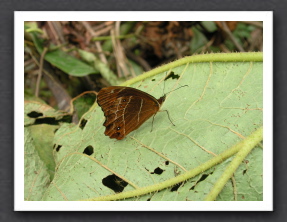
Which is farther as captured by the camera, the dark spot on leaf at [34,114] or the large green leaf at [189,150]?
the dark spot on leaf at [34,114]

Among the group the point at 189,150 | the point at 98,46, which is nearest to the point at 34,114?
the point at 98,46

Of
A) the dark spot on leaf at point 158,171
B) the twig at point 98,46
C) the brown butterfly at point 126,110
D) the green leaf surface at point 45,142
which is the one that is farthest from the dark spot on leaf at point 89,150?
the twig at point 98,46

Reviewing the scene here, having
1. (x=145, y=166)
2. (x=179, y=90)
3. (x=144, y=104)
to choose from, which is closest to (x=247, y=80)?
(x=179, y=90)

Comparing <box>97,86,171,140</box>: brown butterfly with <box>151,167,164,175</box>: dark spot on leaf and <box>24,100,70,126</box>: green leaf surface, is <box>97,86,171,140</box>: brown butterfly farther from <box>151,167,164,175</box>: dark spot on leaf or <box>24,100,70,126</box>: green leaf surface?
<box>24,100,70,126</box>: green leaf surface

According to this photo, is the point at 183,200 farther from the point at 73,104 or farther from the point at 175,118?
the point at 73,104

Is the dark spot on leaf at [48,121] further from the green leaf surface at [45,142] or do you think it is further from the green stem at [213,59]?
the green stem at [213,59]

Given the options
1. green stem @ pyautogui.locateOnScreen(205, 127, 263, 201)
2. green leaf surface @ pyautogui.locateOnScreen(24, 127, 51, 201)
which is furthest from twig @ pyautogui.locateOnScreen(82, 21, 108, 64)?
green stem @ pyautogui.locateOnScreen(205, 127, 263, 201)

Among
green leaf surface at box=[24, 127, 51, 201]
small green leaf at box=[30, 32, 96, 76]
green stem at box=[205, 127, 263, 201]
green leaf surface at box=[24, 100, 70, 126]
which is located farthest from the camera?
small green leaf at box=[30, 32, 96, 76]
